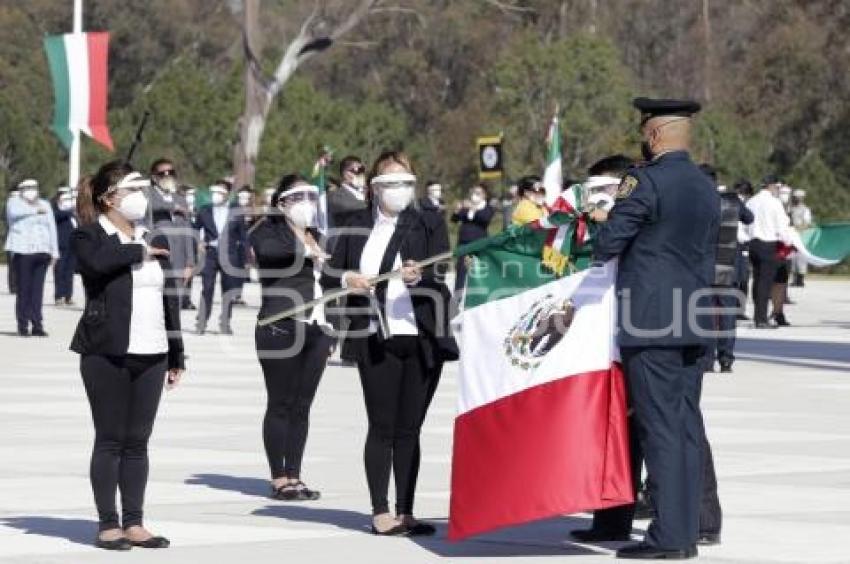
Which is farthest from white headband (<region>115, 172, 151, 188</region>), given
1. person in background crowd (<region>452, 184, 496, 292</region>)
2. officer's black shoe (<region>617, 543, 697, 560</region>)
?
person in background crowd (<region>452, 184, 496, 292</region>)

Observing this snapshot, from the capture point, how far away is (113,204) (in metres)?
11.2

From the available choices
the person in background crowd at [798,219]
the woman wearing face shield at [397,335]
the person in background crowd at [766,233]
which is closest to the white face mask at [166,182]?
the woman wearing face shield at [397,335]

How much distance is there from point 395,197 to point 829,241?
407 inches

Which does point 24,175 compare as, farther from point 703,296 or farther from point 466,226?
point 703,296

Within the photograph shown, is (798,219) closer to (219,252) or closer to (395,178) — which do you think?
(219,252)

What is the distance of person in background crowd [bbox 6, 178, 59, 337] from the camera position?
92.5 feet

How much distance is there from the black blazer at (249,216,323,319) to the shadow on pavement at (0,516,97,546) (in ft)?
6.30

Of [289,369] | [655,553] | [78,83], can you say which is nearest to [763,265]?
[78,83]

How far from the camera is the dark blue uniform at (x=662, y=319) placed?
10.5 meters

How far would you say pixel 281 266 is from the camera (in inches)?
527

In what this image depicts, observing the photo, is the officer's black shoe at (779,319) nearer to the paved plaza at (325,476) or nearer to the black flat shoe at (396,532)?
the paved plaza at (325,476)

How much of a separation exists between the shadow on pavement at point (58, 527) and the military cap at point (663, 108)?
3.12 metres

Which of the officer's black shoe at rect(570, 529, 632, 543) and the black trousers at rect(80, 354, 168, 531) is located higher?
the black trousers at rect(80, 354, 168, 531)

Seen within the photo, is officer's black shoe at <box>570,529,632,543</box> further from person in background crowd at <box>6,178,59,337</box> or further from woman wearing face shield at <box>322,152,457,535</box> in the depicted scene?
person in background crowd at <box>6,178,59,337</box>
